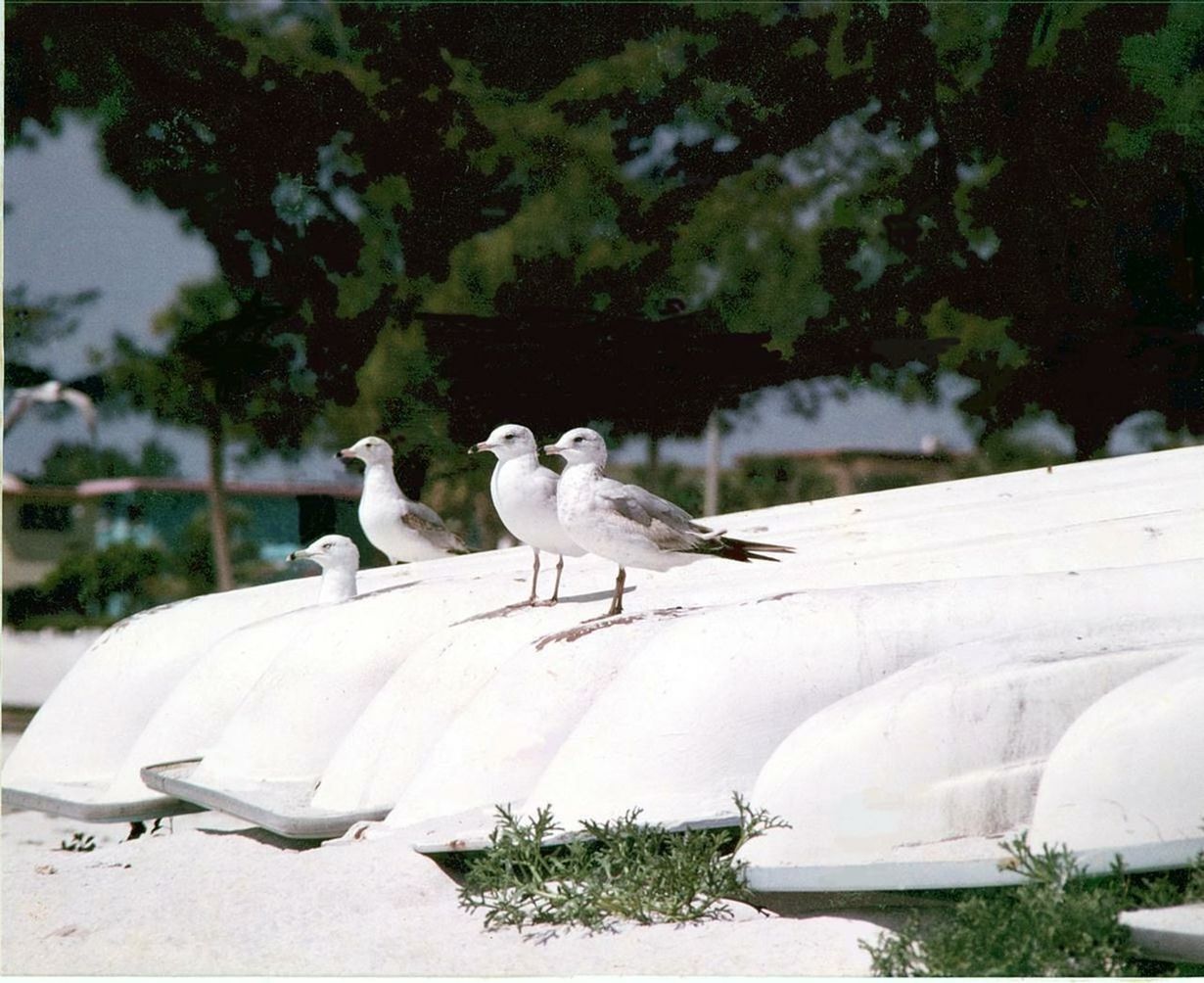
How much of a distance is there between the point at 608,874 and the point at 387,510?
3270 mm

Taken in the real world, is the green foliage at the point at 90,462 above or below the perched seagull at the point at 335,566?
above

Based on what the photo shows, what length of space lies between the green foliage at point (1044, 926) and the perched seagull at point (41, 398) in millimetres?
5581

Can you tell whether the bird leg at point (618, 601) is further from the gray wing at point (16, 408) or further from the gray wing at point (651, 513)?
the gray wing at point (16, 408)

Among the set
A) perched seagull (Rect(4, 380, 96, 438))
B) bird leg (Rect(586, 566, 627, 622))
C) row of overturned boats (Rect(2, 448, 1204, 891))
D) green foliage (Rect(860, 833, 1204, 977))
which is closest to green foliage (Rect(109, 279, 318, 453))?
perched seagull (Rect(4, 380, 96, 438))

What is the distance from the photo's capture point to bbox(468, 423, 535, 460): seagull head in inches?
225

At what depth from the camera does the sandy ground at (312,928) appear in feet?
13.9

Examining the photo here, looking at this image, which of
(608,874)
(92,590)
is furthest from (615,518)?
(92,590)

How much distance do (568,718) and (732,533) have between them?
6.88 ft

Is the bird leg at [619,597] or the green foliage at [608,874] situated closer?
the green foliage at [608,874]

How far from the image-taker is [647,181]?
28.3ft

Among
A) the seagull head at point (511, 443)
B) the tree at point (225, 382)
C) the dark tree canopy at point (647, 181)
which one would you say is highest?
the dark tree canopy at point (647, 181)

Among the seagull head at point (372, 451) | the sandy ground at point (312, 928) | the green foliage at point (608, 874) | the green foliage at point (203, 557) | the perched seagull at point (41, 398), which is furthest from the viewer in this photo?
the green foliage at point (203, 557)

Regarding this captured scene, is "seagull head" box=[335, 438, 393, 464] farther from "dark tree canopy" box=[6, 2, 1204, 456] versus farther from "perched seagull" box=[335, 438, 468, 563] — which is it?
"dark tree canopy" box=[6, 2, 1204, 456]

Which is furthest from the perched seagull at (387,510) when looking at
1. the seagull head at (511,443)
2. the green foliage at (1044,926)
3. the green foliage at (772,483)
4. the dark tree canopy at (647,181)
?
the green foliage at (1044,926)
